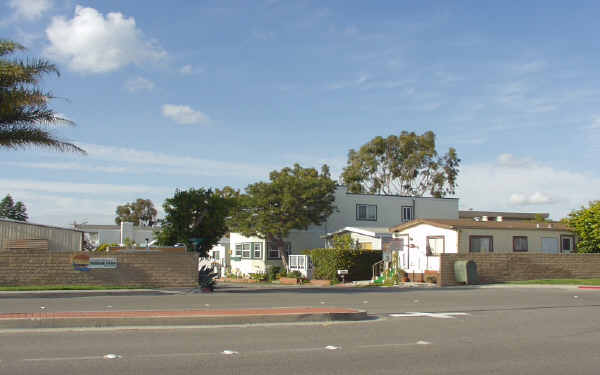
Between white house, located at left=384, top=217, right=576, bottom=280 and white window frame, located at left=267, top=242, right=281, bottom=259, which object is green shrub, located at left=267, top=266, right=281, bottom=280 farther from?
white house, located at left=384, top=217, right=576, bottom=280

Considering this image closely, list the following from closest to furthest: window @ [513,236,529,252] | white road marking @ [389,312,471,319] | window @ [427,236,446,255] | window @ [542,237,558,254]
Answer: white road marking @ [389,312,471,319]
window @ [427,236,446,255]
window @ [513,236,529,252]
window @ [542,237,558,254]

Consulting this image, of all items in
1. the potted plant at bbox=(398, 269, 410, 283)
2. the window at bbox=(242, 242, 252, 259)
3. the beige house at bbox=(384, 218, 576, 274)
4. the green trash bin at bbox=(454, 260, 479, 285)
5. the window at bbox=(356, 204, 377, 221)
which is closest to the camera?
the green trash bin at bbox=(454, 260, 479, 285)

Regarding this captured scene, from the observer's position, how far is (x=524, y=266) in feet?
110

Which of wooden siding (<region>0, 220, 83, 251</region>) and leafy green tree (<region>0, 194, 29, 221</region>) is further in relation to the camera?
leafy green tree (<region>0, 194, 29, 221</region>)

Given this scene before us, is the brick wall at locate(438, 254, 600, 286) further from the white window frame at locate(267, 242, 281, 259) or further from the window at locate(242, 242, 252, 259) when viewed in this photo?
the window at locate(242, 242, 252, 259)

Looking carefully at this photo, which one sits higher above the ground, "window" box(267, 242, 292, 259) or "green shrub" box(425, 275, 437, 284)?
"window" box(267, 242, 292, 259)

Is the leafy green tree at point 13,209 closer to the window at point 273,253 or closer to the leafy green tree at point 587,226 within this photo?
the window at point 273,253

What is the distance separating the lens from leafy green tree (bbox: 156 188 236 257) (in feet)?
104

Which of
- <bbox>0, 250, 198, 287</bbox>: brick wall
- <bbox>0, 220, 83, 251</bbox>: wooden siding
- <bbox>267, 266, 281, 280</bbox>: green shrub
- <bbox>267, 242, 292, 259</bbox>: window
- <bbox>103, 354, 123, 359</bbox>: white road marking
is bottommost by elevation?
<bbox>267, 266, 281, 280</bbox>: green shrub

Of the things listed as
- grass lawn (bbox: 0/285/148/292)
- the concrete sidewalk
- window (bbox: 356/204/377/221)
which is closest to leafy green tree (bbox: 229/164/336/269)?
window (bbox: 356/204/377/221)

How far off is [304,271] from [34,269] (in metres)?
22.4

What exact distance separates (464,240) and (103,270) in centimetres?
1864

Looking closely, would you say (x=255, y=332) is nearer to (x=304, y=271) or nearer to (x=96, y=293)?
(x=96, y=293)

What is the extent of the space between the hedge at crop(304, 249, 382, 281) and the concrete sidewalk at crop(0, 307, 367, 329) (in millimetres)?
25108
